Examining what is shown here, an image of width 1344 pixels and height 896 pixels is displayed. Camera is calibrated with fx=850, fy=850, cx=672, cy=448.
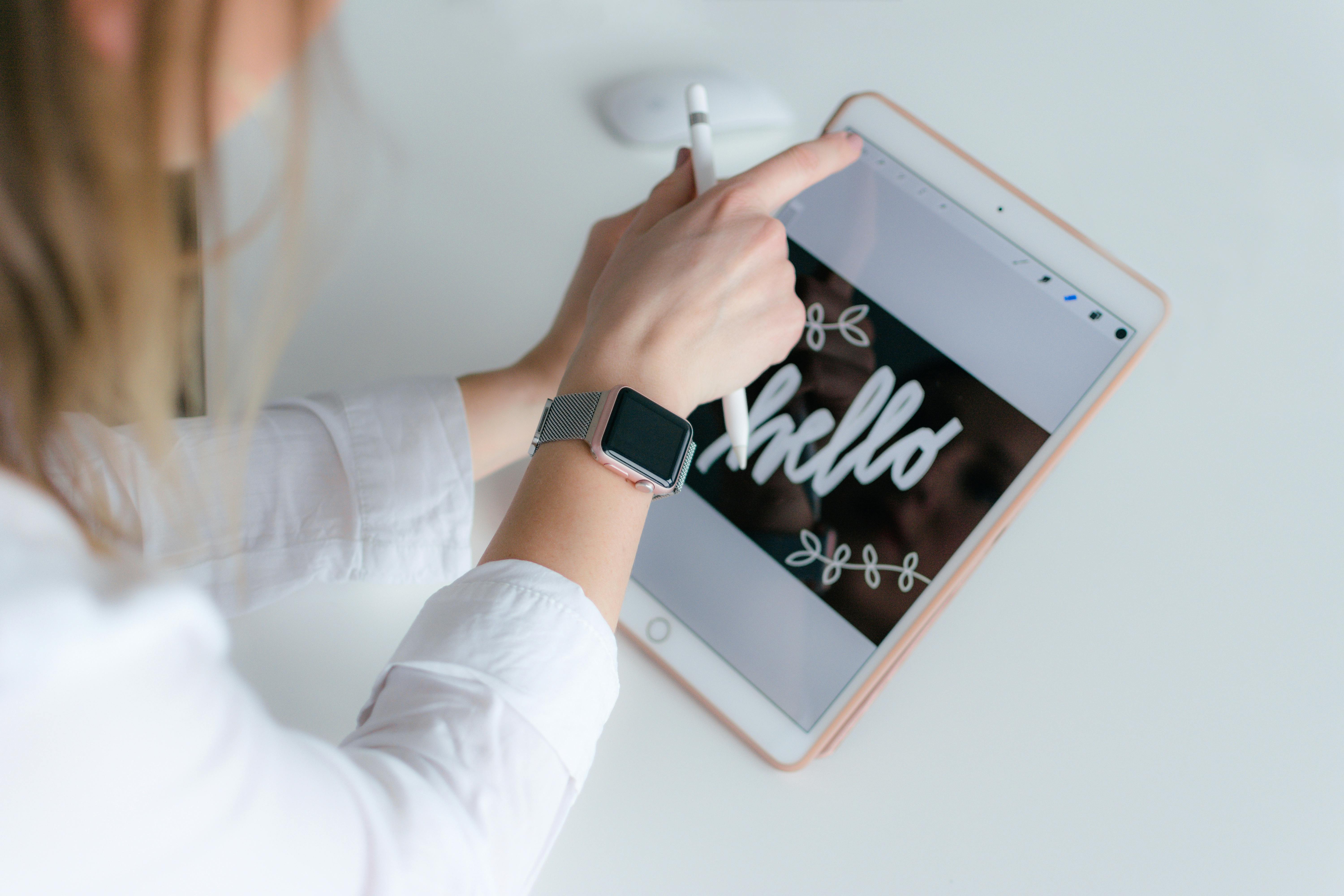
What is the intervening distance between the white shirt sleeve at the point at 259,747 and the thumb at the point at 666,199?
0.21m

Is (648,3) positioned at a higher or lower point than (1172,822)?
higher

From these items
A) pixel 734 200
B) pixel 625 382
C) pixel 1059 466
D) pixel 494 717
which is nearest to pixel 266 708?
pixel 494 717

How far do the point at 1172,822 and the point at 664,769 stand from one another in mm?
256

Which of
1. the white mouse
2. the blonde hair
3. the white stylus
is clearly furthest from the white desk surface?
the blonde hair

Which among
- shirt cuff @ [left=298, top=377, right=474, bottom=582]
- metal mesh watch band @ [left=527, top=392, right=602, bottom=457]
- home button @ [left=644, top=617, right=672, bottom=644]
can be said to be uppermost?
metal mesh watch band @ [left=527, top=392, right=602, bottom=457]

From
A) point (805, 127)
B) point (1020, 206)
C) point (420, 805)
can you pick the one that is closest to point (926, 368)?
point (1020, 206)

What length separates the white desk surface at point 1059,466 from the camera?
1.41ft

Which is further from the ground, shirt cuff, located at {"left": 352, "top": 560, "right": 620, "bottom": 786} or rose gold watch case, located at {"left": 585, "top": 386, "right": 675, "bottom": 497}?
rose gold watch case, located at {"left": 585, "top": 386, "right": 675, "bottom": 497}

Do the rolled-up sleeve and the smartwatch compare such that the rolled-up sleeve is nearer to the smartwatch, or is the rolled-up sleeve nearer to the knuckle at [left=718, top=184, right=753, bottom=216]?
the smartwatch

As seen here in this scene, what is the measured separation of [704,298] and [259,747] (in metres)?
0.26

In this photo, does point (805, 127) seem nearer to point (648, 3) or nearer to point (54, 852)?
point (648, 3)

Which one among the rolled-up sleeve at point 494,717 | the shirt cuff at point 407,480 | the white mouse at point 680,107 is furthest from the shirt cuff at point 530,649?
the white mouse at point 680,107

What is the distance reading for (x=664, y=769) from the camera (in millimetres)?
454

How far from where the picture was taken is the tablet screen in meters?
0.46
